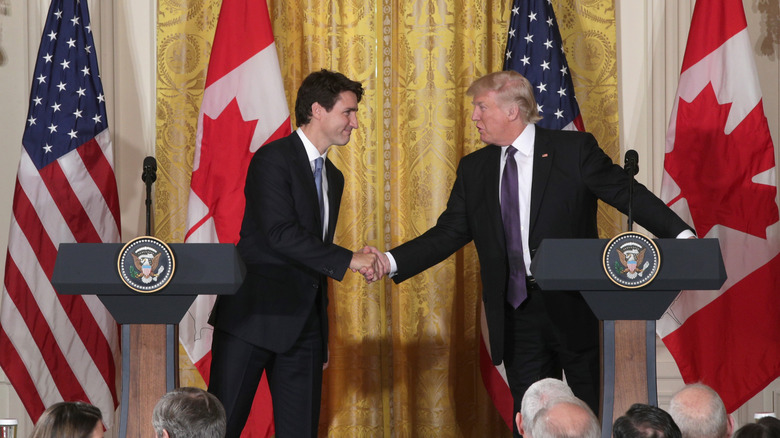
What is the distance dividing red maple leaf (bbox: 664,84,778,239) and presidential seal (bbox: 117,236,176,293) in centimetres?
278

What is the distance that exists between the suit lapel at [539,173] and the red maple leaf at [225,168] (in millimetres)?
1619

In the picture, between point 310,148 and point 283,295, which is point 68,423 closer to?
point 283,295

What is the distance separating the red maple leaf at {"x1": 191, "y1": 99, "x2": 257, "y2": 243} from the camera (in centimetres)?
493

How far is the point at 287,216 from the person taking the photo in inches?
155

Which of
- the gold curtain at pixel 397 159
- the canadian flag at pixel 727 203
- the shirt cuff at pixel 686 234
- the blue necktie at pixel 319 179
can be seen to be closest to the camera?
the shirt cuff at pixel 686 234

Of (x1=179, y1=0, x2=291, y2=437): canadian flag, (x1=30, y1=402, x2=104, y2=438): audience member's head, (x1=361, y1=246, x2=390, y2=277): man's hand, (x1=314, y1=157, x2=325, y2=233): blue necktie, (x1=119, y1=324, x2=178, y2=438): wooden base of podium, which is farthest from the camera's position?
(x1=179, y1=0, x2=291, y2=437): canadian flag

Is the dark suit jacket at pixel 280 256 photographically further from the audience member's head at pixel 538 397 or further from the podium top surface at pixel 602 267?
the audience member's head at pixel 538 397

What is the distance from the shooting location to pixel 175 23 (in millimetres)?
5395

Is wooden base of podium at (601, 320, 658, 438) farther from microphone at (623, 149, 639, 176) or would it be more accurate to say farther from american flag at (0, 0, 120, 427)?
american flag at (0, 0, 120, 427)

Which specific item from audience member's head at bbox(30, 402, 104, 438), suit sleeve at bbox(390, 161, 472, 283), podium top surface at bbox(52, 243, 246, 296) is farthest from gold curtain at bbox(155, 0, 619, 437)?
audience member's head at bbox(30, 402, 104, 438)

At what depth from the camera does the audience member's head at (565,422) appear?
6.77 feet

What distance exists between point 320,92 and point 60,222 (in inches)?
62.9

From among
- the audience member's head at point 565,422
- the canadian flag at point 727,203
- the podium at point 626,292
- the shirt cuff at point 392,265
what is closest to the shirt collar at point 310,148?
the shirt cuff at point 392,265

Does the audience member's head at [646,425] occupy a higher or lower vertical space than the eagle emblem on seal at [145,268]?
lower
